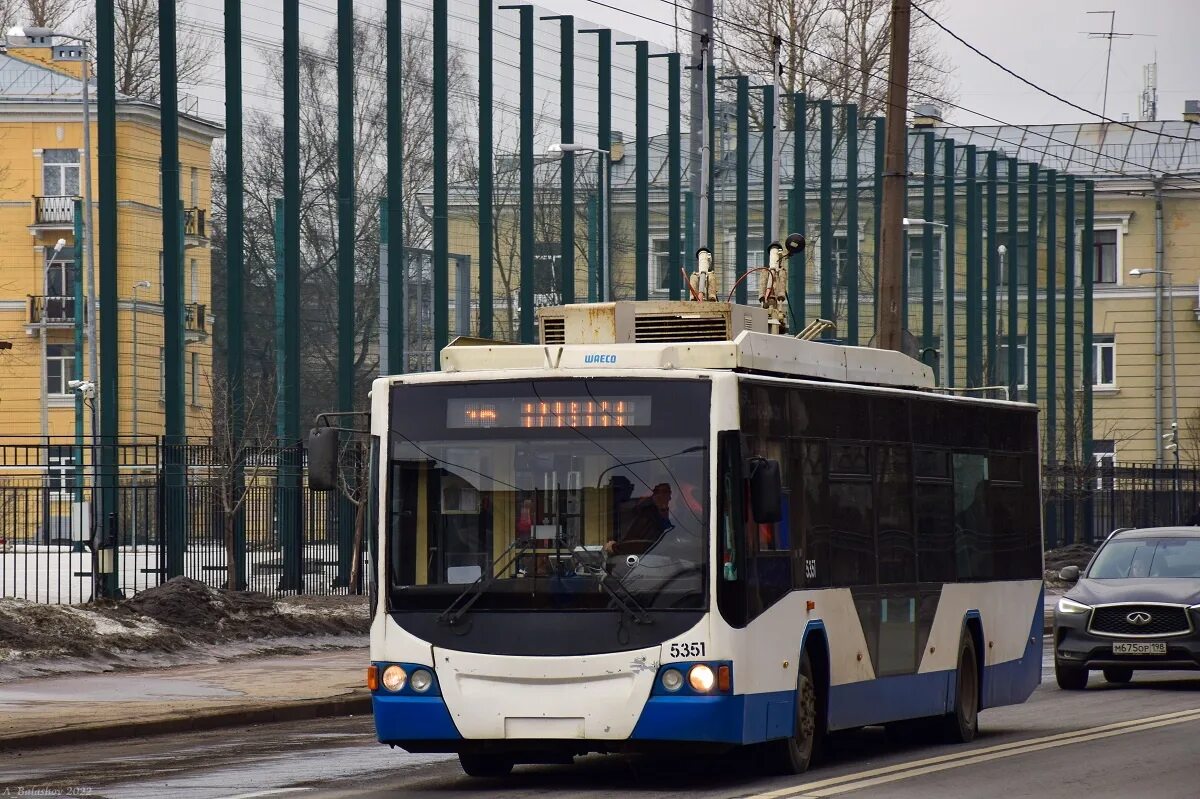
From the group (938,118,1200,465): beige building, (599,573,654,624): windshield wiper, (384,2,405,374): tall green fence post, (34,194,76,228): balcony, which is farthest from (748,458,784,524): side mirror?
(938,118,1200,465): beige building

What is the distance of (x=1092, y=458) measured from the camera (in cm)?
5588

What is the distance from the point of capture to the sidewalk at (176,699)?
17.1 meters

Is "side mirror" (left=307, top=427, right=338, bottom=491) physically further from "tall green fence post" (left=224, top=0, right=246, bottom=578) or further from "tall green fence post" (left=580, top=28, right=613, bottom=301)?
"tall green fence post" (left=580, top=28, right=613, bottom=301)

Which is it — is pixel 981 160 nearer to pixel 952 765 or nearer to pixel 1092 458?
pixel 1092 458

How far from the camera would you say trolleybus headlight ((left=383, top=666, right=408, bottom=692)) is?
42.1 feet

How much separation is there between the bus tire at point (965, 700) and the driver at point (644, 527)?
4613 mm

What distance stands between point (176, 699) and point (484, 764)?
659 centimetres

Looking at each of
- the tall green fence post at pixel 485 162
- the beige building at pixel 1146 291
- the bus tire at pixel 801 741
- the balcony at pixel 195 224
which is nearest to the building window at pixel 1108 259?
the beige building at pixel 1146 291

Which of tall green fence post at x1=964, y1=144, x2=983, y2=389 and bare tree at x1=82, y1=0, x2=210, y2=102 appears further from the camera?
tall green fence post at x1=964, y1=144, x2=983, y2=389

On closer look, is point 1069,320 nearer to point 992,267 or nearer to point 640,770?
point 992,267

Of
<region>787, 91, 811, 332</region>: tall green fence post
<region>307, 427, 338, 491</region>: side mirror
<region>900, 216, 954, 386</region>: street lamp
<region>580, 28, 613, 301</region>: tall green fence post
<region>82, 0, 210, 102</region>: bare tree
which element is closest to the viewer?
<region>307, 427, 338, 491</region>: side mirror

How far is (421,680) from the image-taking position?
41.9ft

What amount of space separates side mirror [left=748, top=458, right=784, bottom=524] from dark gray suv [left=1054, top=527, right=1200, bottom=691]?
34.1 ft

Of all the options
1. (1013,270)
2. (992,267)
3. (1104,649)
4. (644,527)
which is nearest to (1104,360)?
(1013,270)
